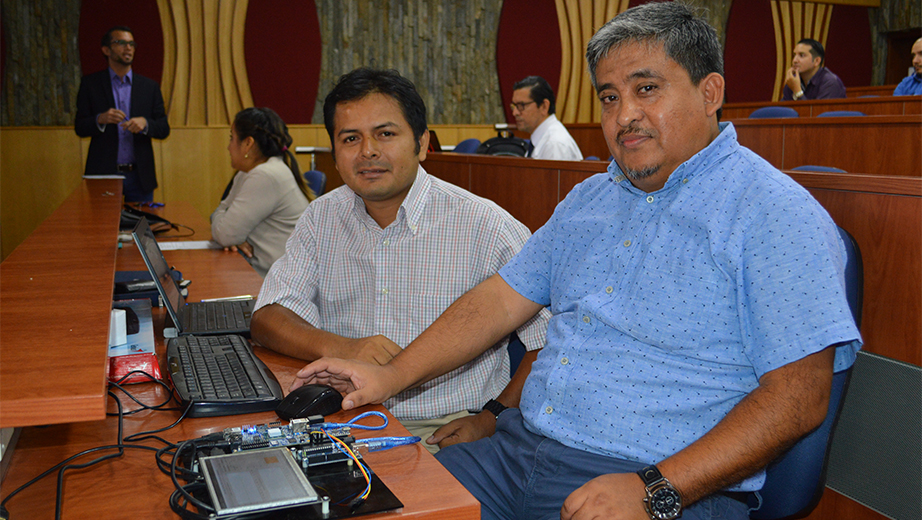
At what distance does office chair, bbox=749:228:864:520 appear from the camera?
3.85 ft

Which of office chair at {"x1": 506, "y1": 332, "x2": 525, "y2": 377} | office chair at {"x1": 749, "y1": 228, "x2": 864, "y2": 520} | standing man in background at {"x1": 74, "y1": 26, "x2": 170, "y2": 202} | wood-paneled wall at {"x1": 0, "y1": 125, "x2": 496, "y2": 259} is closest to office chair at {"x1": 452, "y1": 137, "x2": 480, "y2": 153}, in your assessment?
wood-paneled wall at {"x1": 0, "y1": 125, "x2": 496, "y2": 259}

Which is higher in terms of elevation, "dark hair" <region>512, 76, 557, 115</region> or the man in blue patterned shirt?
"dark hair" <region>512, 76, 557, 115</region>

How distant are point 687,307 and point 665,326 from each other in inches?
1.9

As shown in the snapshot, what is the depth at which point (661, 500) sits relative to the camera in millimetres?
1102

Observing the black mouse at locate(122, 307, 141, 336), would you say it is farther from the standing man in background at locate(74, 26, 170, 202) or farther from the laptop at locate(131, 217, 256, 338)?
the standing man in background at locate(74, 26, 170, 202)

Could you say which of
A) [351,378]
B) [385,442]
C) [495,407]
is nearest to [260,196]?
[495,407]

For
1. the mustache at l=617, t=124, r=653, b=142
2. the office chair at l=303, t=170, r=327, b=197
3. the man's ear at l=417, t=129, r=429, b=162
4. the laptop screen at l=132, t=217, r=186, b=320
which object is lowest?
the laptop screen at l=132, t=217, r=186, b=320

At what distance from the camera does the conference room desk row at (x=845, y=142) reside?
3389 millimetres

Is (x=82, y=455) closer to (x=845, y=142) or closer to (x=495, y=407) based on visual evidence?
(x=495, y=407)

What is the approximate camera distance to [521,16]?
29.3ft

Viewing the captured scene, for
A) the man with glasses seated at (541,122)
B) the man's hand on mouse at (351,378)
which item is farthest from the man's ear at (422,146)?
the man with glasses seated at (541,122)

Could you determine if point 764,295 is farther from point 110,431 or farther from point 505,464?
point 110,431

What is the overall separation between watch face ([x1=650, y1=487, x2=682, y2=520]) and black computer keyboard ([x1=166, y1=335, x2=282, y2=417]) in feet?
2.11

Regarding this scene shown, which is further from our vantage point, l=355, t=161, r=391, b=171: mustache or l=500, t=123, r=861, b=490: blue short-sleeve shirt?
l=355, t=161, r=391, b=171: mustache
